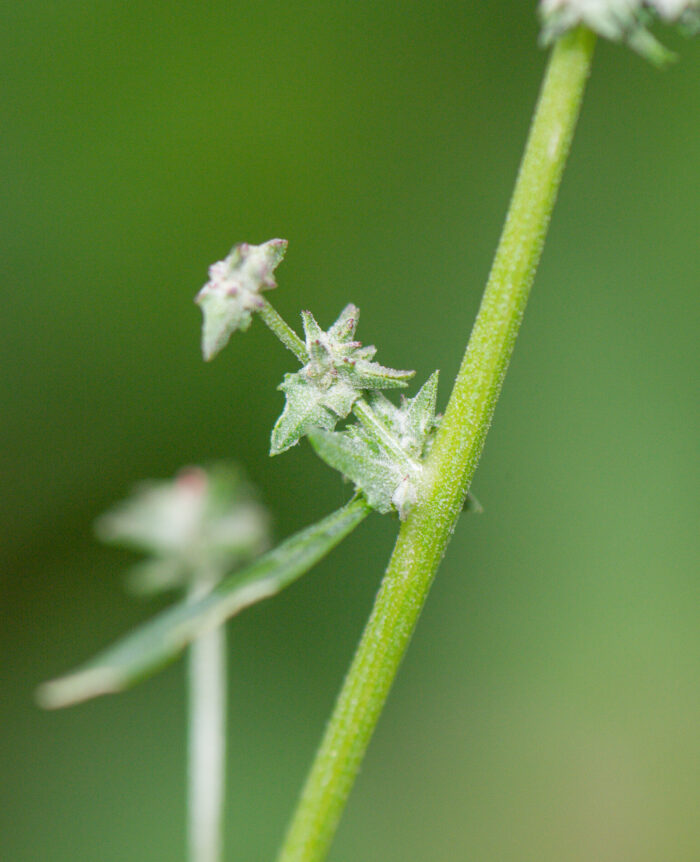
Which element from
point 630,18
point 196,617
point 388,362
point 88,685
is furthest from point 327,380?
point 388,362

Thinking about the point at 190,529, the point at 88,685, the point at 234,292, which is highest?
the point at 190,529

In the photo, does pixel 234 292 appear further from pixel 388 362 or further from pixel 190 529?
pixel 388 362

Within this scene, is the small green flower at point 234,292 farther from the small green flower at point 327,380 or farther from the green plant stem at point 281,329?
the small green flower at point 327,380

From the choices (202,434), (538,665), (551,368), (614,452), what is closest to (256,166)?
(202,434)

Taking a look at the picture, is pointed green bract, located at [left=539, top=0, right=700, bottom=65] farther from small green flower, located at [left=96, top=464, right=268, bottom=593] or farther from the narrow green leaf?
small green flower, located at [left=96, top=464, right=268, bottom=593]

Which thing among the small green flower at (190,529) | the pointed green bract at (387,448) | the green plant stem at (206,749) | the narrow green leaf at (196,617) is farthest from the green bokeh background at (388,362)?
Result: the narrow green leaf at (196,617)

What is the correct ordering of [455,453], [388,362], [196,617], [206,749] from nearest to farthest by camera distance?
[196,617] < [455,453] < [206,749] < [388,362]
